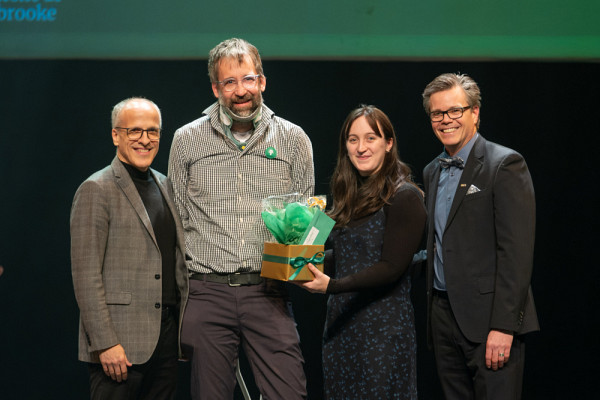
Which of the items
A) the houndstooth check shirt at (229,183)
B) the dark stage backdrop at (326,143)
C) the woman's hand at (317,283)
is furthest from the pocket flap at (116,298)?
the dark stage backdrop at (326,143)

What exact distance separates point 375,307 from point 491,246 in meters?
0.51

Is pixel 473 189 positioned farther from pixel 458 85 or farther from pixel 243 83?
pixel 243 83

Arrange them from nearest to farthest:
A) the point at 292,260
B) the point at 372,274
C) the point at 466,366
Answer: the point at 292,260 → the point at 372,274 → the point at 466,366

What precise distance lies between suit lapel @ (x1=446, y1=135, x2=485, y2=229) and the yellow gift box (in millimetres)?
559

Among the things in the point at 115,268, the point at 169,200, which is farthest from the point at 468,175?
the point at 115,268

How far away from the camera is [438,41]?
3723 mm

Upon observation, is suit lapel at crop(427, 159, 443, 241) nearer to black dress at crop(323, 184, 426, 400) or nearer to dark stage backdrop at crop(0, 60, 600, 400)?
black dress at crop(323, 184, 426, 400)

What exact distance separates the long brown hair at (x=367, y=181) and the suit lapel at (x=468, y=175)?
0.67 ft

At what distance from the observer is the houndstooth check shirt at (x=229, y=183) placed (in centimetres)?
258

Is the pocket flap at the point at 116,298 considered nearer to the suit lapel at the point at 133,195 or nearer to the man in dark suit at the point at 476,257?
the suit lapel at the point at 133,195

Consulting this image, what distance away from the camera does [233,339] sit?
261 centimetres

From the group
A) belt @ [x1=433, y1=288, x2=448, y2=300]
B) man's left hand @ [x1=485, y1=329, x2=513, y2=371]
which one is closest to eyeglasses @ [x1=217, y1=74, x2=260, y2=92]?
belt @ [x1=433, y1=288, x2=448, y2=300]

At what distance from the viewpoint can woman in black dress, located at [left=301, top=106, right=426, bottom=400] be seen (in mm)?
2434

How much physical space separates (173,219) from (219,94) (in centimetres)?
56
